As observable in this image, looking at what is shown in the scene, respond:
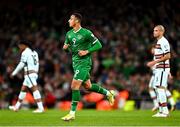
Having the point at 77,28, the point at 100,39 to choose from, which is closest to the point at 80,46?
the point at 77,28

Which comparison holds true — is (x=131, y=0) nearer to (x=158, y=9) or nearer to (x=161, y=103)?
(x=158, y=9)

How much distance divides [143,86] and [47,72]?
5512mm

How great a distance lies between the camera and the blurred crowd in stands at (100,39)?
2898cm

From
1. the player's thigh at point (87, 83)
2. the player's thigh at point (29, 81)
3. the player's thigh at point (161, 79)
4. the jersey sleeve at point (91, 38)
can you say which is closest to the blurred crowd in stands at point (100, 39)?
the player's thigh at point (29, 81)

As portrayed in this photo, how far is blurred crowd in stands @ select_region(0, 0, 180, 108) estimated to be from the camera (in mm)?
28984

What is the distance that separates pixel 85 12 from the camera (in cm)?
3525

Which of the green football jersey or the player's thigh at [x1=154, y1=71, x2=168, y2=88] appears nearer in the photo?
the green football jersey

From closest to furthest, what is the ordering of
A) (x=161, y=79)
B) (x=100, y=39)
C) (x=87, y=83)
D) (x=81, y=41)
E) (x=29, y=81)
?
(x=81, y=41) < (x=87, y=83) < (x=161, y=79) < (x=29, y=81) < (x=100, y=39)

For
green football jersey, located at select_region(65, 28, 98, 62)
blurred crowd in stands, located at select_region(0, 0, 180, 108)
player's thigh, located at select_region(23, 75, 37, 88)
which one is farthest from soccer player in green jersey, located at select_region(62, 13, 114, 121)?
blurred crowd in stands, located at select_region(0, 0, 180, 108)

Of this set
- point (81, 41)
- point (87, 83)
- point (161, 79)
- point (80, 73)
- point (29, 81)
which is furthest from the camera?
point (29, 81)

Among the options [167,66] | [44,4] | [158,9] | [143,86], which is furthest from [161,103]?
[44,4]

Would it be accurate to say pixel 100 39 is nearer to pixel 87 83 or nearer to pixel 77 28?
pixel 87 83

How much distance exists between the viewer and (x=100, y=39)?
Result: 106 ft

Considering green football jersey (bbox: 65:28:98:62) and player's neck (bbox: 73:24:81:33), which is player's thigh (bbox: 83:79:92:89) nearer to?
green football jersey (bbox: 65:28:98:62)
